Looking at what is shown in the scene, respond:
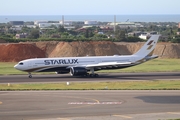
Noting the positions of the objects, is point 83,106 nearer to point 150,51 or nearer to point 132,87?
point 132,87

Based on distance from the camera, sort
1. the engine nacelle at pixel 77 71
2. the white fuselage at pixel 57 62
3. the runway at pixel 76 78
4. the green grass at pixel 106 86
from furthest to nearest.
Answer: the white fuselage at pixel 57 62 < the engine nacelle at pixel 77 71 < the runway at pixel 76 78 < the green grass at pixel 106 86

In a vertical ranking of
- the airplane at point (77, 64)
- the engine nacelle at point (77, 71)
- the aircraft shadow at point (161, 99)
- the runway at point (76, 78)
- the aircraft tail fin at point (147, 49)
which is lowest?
the runway at point (76, 78)

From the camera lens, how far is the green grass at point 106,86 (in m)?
47.4

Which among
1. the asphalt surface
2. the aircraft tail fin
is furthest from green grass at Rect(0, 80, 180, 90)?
the aircraft tail fin

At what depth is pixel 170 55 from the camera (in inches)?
4158

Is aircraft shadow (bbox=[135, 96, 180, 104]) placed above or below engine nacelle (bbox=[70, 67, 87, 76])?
above

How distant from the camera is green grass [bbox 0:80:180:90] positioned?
47.4 meters

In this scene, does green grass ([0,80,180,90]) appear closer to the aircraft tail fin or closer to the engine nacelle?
the engine nacelle

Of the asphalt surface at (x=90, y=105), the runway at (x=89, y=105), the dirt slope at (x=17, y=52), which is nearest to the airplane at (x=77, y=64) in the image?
the runway at (x=89, y=105)

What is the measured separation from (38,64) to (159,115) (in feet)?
107

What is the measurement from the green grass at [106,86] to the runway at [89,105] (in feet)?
13.4

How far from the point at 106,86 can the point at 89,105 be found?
13777mm

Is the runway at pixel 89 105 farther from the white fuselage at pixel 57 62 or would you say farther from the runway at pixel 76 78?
the white fuselage at pixel 57 62

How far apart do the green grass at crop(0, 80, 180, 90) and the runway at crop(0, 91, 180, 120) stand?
407cm
